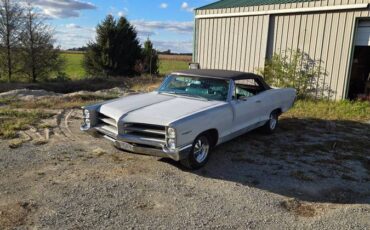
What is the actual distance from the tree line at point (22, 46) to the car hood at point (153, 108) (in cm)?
1938

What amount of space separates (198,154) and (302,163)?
1.84 meters

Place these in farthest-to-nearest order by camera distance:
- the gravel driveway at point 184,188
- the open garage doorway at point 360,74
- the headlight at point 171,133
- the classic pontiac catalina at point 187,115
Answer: the open garage doorway at point 360,74, the classic pontiac catalina at point 187,115, the headlight at point 171,133, the gravel driveway at point 184,188

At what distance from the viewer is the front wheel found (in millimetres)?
4961

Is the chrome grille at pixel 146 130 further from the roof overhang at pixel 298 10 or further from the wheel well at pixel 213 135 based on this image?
the roof overhang at pixel 298 10

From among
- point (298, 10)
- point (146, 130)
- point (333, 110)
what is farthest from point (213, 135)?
point (298, 10)

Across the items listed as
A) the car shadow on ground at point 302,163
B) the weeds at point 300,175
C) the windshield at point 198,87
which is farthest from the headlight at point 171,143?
the weeds at point 300,175

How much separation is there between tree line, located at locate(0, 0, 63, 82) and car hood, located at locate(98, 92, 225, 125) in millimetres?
19381

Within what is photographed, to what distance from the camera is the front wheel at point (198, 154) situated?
496cm

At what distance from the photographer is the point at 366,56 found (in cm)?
1206

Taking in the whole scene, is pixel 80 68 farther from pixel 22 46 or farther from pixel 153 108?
pixel 153 108

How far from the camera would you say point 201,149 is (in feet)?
17.2

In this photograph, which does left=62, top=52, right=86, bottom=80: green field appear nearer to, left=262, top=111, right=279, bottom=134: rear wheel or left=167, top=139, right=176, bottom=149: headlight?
left=262, top=111, right=279, bottom=134: rear wheel

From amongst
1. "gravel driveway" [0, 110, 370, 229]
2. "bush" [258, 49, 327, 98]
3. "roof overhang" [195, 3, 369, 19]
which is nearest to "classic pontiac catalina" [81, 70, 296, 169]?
"gravel driveway" [0, 110, 370, 229]

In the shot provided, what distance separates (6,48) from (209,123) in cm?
2117
